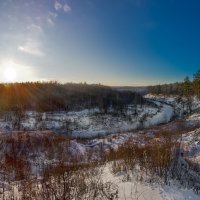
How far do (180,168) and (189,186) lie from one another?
0.74 m

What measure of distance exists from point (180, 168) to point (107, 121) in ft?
131

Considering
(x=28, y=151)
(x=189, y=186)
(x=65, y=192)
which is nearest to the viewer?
(x=65, y=192)

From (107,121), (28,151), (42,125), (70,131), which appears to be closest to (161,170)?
(28,151)

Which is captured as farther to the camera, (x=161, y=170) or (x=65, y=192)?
(x=161, y=170)

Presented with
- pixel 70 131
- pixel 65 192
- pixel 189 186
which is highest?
pixel 65 192

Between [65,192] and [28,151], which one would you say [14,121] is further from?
[65,192]

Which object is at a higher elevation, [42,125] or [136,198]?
[136,198]

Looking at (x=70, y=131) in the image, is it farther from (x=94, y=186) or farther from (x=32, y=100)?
(x=32, y=100)

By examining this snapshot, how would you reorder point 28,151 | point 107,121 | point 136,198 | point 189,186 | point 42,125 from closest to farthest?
point 136,198 → point 189,186 → point 28,151 → point 42,125 → point 107,121

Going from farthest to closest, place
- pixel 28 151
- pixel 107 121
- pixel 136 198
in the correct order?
pixel 107 121 < pixel 28 151 < pixel 136 198

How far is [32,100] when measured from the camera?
67.2 meters

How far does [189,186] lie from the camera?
5.76 m

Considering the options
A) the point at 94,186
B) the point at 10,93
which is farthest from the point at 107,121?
the point at 94,186

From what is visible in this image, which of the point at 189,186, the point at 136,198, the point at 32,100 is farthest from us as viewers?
the point at 32,100
